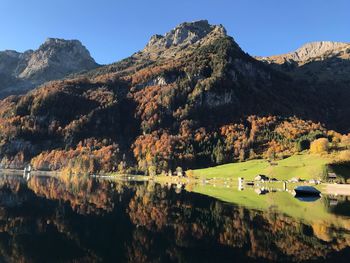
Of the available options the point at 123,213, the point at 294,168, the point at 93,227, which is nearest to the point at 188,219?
the point at 123,213

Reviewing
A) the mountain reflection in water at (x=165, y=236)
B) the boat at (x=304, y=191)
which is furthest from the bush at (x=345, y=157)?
the mountain reflection in water at (x=165, y=236)

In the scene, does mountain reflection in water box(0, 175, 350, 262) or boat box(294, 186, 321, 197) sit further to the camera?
boat box(294, 186, 321, 197)

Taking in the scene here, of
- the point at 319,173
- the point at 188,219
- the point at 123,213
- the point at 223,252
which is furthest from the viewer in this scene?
the point at 319,173

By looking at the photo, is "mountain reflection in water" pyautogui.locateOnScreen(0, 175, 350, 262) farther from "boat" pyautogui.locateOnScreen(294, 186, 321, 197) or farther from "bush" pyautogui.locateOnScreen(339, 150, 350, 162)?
"bush" pyautogui.locateOnScreen(339, 150, 350, 162)

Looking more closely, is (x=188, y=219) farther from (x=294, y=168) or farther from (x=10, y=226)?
(x=294, y=168)

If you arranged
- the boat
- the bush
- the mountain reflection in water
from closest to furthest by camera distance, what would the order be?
the mountain reflection in water
the boat
the bush

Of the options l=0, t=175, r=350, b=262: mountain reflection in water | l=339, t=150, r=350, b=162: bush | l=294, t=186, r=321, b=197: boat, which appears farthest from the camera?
l=339, t=150, r=350, b=162: bush

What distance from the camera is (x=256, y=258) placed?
3594cm

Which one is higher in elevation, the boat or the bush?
the bush

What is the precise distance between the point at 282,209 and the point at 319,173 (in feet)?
337

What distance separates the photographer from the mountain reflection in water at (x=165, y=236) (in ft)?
119

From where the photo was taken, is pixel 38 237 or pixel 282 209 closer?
pixel 38 237

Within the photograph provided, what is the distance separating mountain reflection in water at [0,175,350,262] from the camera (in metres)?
36.1

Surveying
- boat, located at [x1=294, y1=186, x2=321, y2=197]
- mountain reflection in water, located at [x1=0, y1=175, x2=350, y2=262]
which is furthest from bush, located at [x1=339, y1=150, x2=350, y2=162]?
mountain reflection in water, located at [x1=0, y1=175, x2=350, y2=262]
